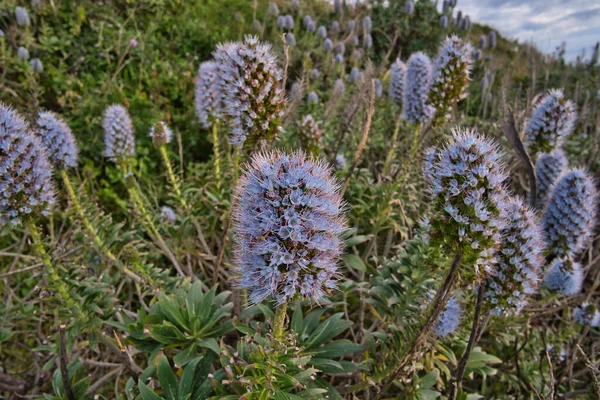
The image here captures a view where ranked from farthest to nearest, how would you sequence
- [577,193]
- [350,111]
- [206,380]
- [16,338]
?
[350,111], [16,338], [577,193], [206,380]

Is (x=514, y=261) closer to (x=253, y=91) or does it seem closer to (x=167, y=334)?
(x=253, y=91)

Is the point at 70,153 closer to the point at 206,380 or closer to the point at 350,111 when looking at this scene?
the point at 206,380

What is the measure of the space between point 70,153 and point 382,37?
24.5ft

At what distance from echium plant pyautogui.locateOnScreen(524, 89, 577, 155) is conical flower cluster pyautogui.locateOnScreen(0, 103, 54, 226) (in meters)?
3.17

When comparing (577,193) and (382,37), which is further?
(382,37)

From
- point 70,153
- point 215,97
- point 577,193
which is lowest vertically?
point 577,193

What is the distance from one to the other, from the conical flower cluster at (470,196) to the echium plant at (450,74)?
1664 millimetres

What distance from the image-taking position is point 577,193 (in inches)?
102

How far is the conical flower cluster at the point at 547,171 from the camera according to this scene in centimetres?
328

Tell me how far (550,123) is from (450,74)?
0.78m

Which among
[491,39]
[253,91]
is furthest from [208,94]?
[491,39]

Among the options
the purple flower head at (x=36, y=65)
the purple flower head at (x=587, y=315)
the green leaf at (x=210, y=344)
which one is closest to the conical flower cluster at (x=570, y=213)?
the purple flower head at (x=587, y=315)

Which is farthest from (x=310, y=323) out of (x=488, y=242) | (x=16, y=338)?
(x=16, y=338)

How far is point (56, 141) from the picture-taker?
262 cm
